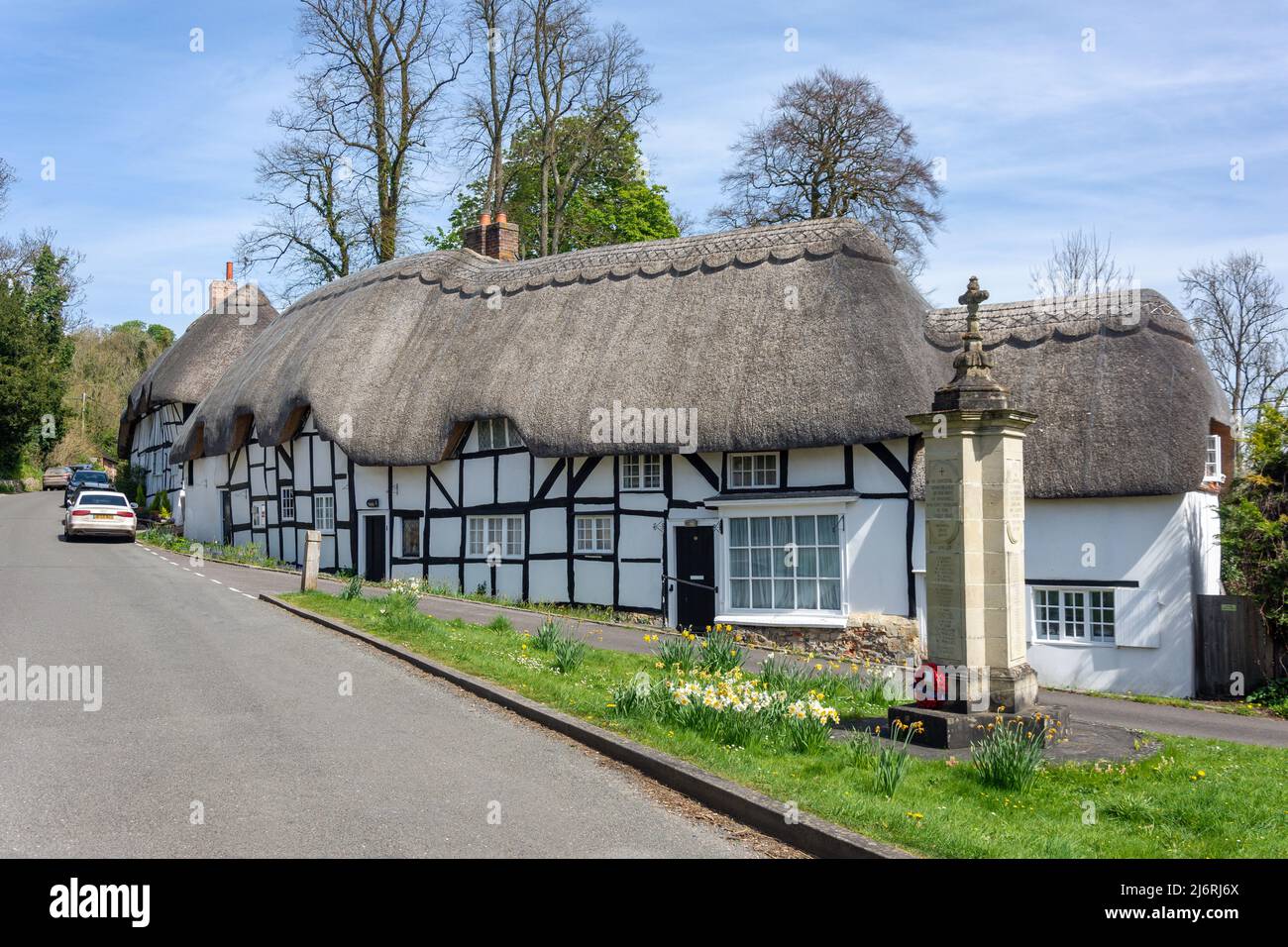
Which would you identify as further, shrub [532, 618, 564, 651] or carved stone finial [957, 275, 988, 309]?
shrub [532, 618, 564, 651]

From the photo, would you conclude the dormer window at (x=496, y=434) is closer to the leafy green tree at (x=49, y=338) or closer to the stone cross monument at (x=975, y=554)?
the stone cross monument at (x=975, y=554)

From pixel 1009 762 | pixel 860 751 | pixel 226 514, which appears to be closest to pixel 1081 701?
pixel 1009 762

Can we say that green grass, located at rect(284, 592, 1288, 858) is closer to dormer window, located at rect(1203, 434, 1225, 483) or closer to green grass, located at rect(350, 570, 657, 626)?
green grass, located at rect(350, 570, 657, 626)

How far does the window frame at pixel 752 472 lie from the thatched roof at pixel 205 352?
24.5m

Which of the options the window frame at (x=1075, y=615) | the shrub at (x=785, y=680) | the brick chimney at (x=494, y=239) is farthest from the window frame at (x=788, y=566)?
the brick chimney at (x=494, y=239)

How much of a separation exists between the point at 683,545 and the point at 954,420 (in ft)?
36.2

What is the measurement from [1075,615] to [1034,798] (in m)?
12.1

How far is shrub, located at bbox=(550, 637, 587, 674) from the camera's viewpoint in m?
12.0

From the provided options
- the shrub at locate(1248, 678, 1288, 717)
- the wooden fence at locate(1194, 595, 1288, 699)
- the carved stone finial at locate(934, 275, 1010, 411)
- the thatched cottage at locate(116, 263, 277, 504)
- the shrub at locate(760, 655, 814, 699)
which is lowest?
the shrub at locate(1248, 678, 1288, 717)

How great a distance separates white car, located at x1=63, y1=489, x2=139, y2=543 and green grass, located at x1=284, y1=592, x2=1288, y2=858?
24.9m

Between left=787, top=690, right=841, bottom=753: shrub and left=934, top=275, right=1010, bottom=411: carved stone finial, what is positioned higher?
left=934, top=275, right=1010, bottom=411: carved stone finial

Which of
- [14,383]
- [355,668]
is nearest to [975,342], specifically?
[355,668]

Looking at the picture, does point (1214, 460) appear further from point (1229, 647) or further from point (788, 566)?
point (788, 566)

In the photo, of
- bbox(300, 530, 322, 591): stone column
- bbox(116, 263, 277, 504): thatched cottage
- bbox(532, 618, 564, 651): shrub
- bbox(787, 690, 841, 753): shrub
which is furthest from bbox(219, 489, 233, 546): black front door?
bbox(787, 690, 841, 753): shrub
